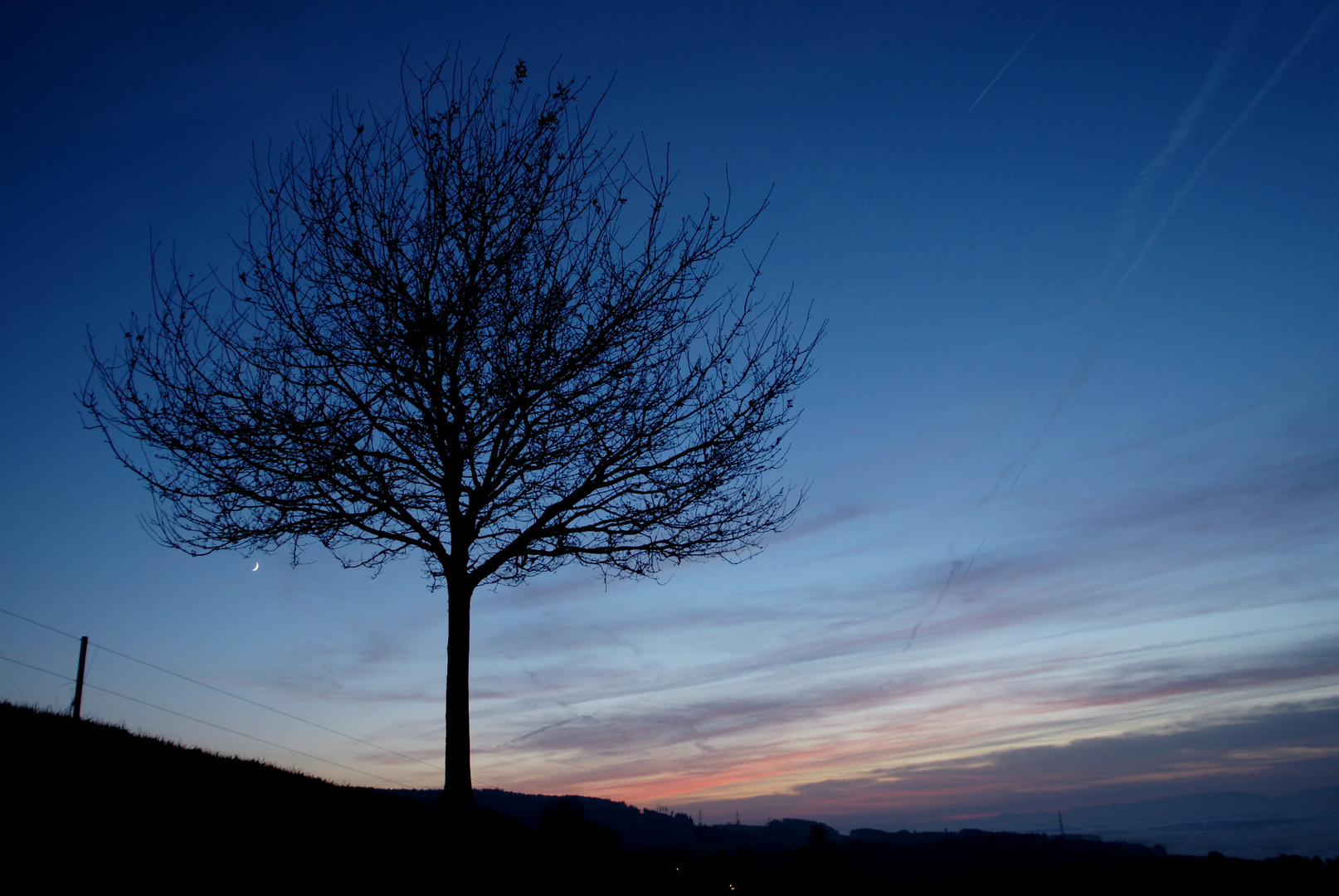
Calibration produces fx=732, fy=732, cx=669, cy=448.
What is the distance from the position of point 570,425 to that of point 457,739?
14.1ft

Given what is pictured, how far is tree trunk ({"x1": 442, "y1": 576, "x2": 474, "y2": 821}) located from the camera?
9.25m

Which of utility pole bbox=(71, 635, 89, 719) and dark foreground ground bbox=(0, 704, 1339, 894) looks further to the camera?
utility pole bbox=(71, 635, 89, 719)

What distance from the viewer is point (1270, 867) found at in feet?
141

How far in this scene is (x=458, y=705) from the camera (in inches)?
375

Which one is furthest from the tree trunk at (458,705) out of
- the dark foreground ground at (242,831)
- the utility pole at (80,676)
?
the utility pole at (80,676)

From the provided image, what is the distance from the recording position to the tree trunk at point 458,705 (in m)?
9.25

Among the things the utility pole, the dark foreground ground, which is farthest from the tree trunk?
the utility pole

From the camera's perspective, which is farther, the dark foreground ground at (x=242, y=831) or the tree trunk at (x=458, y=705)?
the tree trunk at (x=458, y=705)

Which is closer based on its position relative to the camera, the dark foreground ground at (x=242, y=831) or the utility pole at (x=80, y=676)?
the dark foreground ground at (x=242, y=831)

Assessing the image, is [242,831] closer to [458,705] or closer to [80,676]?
[458,705]

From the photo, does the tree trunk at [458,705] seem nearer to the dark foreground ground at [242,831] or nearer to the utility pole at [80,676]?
the dark foreground ground at [242,831]

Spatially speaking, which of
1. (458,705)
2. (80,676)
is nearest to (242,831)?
(458,705)

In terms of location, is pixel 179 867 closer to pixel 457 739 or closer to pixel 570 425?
pixel 457 739

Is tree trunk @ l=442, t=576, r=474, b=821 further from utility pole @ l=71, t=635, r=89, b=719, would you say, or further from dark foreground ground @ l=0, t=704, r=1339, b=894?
utility pole @ l=71, t=635, r=89, b=719
